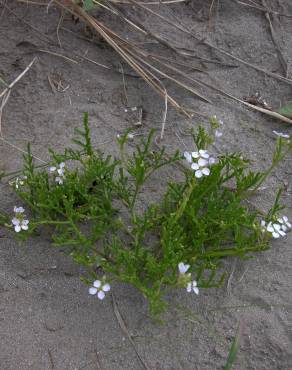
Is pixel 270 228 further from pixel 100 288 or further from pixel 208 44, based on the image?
pixel 208 44

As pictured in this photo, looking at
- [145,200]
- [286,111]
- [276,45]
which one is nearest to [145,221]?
[145,200]

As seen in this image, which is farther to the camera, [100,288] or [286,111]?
[286,111]

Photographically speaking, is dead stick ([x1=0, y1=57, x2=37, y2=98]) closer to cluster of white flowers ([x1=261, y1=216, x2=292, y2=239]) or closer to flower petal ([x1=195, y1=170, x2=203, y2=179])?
flower petal ([x1=195, y1=170, x2=203, y2=179])

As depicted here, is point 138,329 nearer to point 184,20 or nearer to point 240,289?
point 240,289

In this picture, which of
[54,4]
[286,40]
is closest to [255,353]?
[286,40]

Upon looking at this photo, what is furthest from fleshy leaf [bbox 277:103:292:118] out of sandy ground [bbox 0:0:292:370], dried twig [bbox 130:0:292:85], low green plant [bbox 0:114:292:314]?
low green plant [bbox 0:114:292:314]
